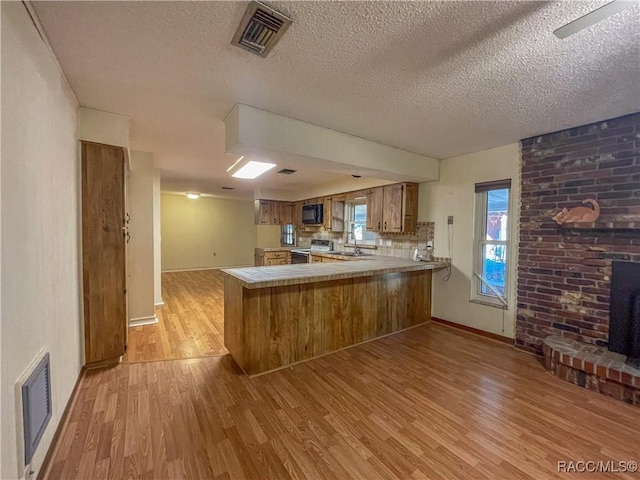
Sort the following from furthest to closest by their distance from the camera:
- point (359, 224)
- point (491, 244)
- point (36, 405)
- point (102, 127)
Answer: point (359, 224) → point (491, 244) → point (102, 127) → point (36, 405)

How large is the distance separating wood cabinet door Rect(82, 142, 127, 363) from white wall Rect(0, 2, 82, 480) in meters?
0.28

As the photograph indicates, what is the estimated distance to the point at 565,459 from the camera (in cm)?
163

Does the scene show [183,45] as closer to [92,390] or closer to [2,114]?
[2,114]

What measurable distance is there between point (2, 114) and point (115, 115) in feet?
5.49

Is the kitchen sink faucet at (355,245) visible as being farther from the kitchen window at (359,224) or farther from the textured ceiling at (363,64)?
the textured ceiling at (363,64)

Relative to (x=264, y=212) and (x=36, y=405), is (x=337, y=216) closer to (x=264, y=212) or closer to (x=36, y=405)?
(x=264, y=212)

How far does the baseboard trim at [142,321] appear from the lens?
376 cm

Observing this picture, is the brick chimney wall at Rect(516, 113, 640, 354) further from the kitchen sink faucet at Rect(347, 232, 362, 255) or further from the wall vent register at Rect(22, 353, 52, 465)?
the wall vent register at Rect(22, 353, 52, 465)

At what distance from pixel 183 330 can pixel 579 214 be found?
15.5ft

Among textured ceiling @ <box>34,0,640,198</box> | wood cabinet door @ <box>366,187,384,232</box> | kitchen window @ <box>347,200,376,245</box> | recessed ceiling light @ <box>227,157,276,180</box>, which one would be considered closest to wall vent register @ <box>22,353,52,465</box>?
textured ceiling @ <box>34,0,640,198</box>

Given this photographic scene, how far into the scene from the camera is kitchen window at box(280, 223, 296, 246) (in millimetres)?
7656

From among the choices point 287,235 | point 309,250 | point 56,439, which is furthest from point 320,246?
point 56,439

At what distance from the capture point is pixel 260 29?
1455 mm

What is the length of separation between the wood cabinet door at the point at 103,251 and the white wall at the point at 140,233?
1228mm
